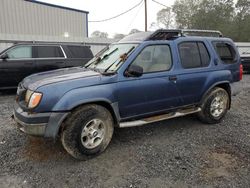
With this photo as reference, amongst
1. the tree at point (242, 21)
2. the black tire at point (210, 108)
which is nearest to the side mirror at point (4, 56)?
the black tire at point (210, 108)

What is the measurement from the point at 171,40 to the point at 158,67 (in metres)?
0.66

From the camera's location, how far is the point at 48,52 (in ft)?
28.3

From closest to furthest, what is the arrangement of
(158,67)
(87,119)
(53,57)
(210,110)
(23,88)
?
(87,119)
(23,88)
(158,67)
(210,110)
(53,57)

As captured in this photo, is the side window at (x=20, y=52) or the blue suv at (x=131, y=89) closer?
the blue suv at (x=131, y=89)

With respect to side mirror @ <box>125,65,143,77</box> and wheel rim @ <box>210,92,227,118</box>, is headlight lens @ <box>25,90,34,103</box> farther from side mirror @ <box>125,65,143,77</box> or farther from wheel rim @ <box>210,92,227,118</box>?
wheel rim @ <box>210,92,227,118</box>

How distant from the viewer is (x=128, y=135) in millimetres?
4703

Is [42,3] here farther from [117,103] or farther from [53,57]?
[117,103]

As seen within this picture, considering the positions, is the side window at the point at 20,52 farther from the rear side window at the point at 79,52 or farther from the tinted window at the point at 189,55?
the tinted window at the point at 189,55

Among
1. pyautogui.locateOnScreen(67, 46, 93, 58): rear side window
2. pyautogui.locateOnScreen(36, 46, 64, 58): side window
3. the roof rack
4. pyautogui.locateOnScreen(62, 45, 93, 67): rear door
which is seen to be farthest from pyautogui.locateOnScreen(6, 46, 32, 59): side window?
the roof rack

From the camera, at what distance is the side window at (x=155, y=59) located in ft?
13.9

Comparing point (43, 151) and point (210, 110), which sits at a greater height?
point (210, 110)

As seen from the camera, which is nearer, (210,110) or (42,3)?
(210,110)

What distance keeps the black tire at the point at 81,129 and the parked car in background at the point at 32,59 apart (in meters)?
5.38

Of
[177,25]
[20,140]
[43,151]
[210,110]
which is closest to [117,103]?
[43,151]
